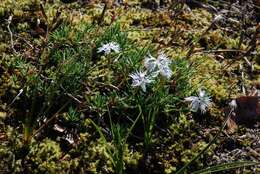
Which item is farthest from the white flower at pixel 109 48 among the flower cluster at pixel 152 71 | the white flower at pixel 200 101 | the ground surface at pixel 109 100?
the white flower at pixel 200 101

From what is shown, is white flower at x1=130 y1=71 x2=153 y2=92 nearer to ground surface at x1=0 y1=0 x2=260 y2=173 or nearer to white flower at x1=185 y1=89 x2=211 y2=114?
ground surface at x1=0 y1=0 x2=260 y2=173

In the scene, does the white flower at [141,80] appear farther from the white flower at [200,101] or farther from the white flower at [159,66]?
the white flower at [200,101]

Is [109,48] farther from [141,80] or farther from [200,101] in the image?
[200,101]

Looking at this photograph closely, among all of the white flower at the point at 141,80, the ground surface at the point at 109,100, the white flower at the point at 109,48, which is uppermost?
the white flower at the point at 109,48

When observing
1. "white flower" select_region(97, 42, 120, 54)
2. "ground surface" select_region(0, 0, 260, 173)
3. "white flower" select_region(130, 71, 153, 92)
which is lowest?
"ground surface" select_region(0, 0, 260, 173)

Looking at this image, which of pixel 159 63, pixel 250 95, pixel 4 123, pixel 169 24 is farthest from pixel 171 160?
pixel 169 24

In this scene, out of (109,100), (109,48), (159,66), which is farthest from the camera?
(109,48)

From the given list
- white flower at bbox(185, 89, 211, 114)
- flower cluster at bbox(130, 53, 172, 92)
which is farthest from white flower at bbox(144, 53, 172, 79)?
white flower at bbox(185, 89, 211, 114)

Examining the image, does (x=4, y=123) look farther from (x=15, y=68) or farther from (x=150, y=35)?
(x=150, y=35)

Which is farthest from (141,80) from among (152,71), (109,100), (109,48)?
(109,48)
